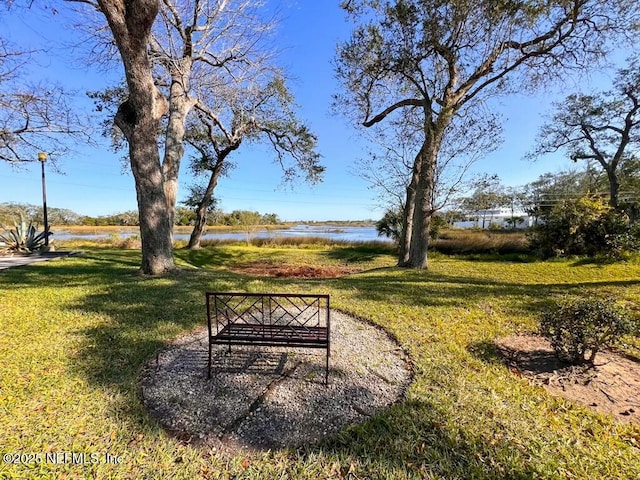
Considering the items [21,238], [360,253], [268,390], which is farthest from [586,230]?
[21,238]

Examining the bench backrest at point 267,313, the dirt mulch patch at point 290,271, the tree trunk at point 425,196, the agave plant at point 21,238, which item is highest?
the tree trunk at point 425,196

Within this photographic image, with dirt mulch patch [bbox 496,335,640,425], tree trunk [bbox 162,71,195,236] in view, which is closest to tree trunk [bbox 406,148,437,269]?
dirt mulch patch [bbox 496,335,640,425]

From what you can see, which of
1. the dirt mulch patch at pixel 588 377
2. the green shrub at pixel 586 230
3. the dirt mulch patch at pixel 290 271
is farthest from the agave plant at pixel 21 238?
the green shrub at pixel 586 230

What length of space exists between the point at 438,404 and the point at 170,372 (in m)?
2.30

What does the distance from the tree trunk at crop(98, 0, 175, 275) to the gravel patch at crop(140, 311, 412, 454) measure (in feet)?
11.9

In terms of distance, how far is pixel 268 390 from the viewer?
7.63 feet

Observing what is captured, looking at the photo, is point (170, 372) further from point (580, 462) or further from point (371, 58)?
point (371, 58)

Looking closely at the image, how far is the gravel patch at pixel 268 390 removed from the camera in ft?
6.15

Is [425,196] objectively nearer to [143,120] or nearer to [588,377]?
[588,377]

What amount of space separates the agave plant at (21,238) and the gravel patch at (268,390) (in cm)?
991

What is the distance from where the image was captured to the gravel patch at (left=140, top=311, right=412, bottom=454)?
1875mm

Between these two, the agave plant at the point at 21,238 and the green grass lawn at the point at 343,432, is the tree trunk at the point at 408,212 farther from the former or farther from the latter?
the agave plant at the point at 21,238

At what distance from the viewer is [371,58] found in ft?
25.2

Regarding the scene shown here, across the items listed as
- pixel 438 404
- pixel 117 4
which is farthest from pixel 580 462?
pixel 117 4
